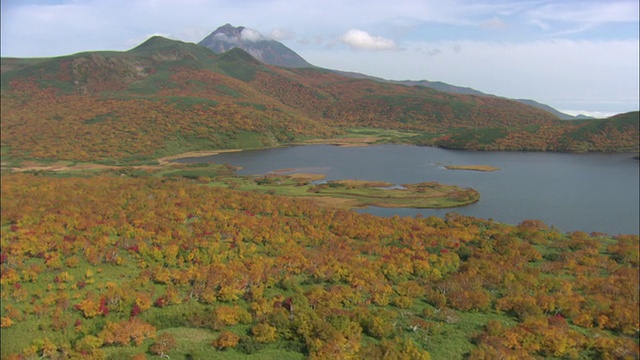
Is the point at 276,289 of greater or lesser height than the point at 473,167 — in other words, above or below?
below

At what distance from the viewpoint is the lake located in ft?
174

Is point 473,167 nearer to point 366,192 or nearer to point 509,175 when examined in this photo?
point 509,175

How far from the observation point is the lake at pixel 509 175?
2092 inches

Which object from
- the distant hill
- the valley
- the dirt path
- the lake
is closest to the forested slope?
the valley

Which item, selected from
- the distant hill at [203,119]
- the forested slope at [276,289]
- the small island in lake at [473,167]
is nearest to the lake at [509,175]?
the small island in lake at [473,167]

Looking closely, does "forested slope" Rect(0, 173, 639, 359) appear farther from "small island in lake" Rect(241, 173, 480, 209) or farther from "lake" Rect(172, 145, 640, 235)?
"small island in lake" Rect(241, 173, 480, 209)

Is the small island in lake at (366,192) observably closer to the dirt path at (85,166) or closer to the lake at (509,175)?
the lake at (509,175)

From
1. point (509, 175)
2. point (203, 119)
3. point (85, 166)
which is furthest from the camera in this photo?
point (203, 119)

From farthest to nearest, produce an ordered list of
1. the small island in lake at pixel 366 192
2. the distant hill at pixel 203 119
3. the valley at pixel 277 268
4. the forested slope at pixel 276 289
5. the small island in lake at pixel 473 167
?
the small island in lake at pixel 473 167 → the distant hill at pixel 203 119 → the small island in lake at pixel 366 192 → the forested slope at pixel 276 289 → the valley at pixel 277 268

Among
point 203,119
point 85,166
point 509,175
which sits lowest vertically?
point 509,175

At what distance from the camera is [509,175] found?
82.1 metres

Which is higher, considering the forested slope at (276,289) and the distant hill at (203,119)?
the distant hill at (203,119)

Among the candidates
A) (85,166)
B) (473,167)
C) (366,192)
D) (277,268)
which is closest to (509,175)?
(473,167)

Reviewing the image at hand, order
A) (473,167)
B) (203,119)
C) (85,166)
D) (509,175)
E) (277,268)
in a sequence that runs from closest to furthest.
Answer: (277,268)
(85,166)
(509,175)
(473,167)
(203,119)
